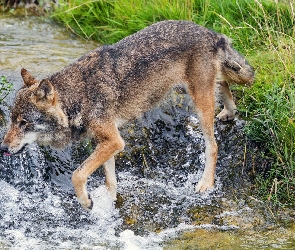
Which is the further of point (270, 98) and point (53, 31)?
point (53, 31)

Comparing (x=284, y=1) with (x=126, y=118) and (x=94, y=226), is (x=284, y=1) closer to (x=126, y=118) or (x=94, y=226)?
(x=126, y=118)

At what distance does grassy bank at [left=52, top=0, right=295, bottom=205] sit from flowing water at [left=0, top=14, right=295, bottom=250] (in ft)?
0.98

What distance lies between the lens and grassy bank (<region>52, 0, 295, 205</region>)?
6645 mm

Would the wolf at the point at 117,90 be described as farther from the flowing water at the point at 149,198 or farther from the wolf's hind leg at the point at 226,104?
the flowing water at the point at 149,198

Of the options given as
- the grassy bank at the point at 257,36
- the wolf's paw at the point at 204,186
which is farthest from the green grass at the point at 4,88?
the grassy bank at the point at 257,36

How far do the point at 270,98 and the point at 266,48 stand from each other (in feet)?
3.52

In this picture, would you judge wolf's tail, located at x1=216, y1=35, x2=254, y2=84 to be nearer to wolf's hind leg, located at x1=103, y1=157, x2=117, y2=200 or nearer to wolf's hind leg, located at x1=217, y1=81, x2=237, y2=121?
wolf's hind leg, located at x1=217, y1=81, x2=237, y2=121

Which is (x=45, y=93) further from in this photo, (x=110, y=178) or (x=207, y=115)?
(x=207, y=115)

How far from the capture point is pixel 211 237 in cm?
589

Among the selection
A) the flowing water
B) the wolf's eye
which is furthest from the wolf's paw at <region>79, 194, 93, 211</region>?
the wolf's eye

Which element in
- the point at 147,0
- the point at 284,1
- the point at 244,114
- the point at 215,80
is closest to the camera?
the point at 215,80

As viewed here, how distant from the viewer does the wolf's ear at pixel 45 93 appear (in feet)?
19.1

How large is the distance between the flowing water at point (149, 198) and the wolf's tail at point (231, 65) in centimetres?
51

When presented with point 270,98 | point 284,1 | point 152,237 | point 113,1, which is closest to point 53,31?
point 113,1
